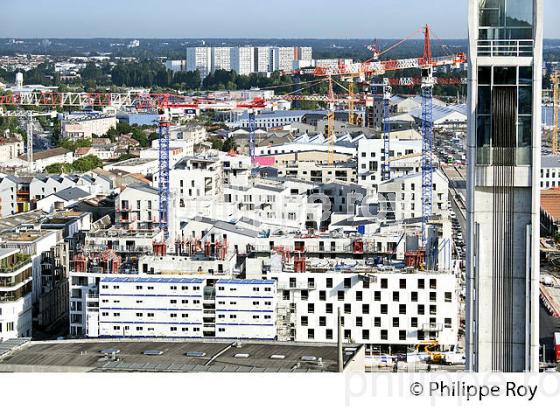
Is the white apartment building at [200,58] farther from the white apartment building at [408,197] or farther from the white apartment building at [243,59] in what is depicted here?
the white apartment building at [408,197]

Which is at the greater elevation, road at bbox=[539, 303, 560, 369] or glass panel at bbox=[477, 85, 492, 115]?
glass panel at bbox=[477, 85, 492, 115]

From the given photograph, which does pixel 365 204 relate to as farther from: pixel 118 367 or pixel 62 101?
pixel 62 101

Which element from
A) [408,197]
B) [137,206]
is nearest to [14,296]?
[137,206]

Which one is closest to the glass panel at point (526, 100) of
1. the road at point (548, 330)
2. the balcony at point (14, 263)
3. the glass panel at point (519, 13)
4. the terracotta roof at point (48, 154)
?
the glass panel at point (519, 13)

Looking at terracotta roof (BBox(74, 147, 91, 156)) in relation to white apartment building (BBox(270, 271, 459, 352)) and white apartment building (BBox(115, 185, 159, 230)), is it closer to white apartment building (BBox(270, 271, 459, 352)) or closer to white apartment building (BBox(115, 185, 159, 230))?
white apartment building (BBox(115, 185, 159, 230))

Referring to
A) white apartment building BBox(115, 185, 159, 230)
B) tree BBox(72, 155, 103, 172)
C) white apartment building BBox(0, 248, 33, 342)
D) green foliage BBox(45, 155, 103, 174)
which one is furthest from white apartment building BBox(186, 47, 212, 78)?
white apartment building BBox(0, 248, 33, 342)
